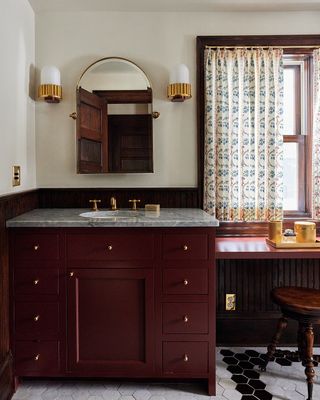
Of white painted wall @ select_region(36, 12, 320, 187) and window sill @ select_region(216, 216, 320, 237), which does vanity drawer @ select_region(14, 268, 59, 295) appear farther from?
window sill @ select_region(216, 216, 320, 237)

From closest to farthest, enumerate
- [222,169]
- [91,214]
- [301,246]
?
[301,246], [91,214], [222,169]

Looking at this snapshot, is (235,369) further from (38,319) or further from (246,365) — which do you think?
(38,319)

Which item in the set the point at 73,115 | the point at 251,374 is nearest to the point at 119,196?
the point at 73,115

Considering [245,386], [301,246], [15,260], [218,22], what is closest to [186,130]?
[218,22]

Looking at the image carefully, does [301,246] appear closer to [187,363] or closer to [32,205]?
[187,363]

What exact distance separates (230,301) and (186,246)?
86 cm

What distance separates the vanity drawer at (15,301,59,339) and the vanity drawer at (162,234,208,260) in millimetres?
725

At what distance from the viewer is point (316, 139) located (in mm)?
2547

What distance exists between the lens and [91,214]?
233cm

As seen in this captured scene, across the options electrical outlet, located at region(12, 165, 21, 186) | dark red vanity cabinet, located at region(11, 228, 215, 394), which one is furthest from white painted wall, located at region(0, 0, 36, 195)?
dark red vanity cabinet, located at region(11, 228, 215, 394)

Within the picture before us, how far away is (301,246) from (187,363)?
99cm

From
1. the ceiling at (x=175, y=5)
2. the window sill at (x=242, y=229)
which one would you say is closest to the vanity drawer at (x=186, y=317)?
the window sill at (x=242, y=229)

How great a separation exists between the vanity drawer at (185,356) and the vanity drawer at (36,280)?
28.7 inches

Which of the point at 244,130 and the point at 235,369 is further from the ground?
the point at 244,130
